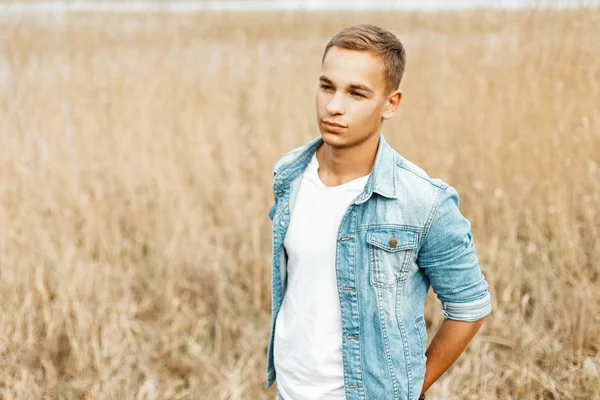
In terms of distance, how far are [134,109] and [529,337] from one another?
2.94m

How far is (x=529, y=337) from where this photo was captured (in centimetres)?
235

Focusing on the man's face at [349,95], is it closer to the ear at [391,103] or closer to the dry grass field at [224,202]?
the ear at [391,103]

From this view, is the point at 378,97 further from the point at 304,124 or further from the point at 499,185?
the point at 304,124

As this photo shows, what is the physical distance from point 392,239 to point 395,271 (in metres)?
0.08

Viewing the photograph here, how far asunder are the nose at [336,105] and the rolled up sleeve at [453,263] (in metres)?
0.30

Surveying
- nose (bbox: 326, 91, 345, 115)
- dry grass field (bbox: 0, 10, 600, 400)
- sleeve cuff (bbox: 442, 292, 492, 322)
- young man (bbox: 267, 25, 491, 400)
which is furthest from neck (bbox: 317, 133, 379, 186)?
dry grass field (bbox: 0, 10, 600, 400)

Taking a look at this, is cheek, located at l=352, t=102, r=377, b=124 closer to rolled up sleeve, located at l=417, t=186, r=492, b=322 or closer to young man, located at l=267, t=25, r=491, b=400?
young man, located at l=267, t=25, r=491, b=400

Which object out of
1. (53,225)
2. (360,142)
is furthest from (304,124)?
(360,142)

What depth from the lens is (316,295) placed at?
142 cm

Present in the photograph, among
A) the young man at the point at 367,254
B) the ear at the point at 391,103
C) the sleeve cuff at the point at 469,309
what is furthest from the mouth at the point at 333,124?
the sleeve cuff at the point at 469,309

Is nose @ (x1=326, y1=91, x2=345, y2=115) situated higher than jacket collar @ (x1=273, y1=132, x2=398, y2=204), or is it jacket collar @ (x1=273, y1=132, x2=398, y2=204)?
nose @ (x1=326, y1=91, x2=345, y2=115)

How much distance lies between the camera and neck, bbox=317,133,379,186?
137 cm

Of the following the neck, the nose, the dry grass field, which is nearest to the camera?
the nose

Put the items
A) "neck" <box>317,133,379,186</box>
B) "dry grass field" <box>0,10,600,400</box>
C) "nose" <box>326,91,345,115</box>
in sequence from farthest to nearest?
"dry grass field" <box>0,10,600,400</box> → "neck" <box>317,133,379,186</box> → "nose" <box>326,91,345,115</box>
